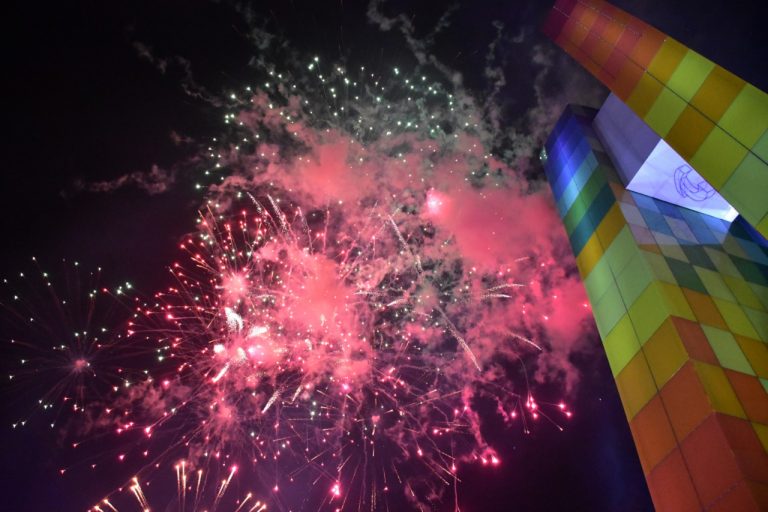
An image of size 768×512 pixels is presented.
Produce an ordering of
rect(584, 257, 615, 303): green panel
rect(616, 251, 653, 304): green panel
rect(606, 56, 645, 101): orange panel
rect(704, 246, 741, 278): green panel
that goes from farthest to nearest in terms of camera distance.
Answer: rect(584, 257, 615, 303): green panel < rect(606, 56, 645, 101): orange panel < rect(704, 246, 741, 278): green panel < rect(616, 251, 653, 304): green panel

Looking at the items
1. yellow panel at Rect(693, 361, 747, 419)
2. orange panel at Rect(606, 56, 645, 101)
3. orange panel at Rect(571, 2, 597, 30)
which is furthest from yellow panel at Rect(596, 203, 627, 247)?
orange panel at Rect(571, 2, 597, 30)

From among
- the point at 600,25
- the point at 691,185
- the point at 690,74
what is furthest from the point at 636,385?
the point at 600,25

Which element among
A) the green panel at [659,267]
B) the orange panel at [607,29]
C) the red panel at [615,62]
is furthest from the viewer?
the orange panel at [607,29]

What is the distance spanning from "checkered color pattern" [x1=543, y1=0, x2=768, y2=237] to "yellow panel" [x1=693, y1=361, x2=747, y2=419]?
2583 mm

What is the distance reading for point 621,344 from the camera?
902 centimetres

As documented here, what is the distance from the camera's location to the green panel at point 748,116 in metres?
6.94

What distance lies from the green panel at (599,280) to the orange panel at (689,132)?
3115 mm

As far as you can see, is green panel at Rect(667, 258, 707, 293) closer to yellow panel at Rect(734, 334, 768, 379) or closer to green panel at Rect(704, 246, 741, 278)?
green panel at Rect(704, 246, 741, 278)

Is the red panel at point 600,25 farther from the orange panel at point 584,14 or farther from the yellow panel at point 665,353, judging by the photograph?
the yellow panel at point 665,353

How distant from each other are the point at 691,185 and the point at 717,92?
3.42m

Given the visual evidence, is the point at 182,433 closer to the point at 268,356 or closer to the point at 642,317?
the point at 268,356

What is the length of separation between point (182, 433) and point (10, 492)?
233 inches

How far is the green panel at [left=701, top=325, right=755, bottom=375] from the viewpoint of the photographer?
23.6 feet

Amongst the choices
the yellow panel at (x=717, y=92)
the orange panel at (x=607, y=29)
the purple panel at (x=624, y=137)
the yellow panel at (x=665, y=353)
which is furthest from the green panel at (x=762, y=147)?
the orange panel at (x=607, y=29)
